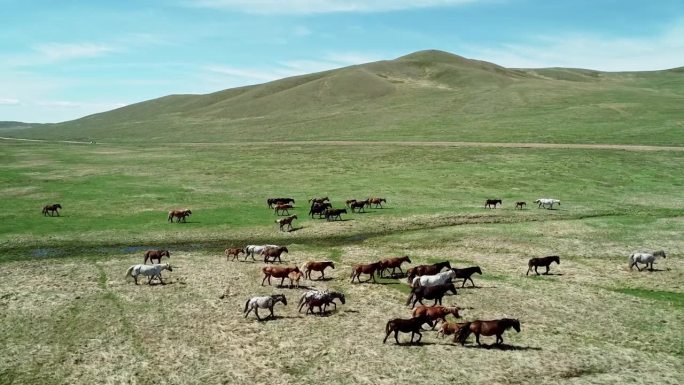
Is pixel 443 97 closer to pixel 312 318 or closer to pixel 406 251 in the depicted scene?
pixel 406 251

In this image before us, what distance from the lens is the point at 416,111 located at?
12081 centimetres

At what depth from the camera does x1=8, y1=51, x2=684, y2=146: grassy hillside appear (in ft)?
298

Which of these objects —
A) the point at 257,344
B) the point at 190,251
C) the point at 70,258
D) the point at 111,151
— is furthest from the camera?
the point at 111,151

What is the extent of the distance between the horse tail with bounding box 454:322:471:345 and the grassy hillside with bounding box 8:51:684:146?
71.0 metres

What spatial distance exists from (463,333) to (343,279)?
29.0 feet

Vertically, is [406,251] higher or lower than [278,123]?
lower

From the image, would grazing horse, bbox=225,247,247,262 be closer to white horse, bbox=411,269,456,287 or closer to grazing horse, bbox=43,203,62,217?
white horse, bbox=411,269,456,287

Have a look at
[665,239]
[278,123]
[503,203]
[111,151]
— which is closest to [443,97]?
[278,123]

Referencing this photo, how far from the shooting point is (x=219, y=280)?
24.0m

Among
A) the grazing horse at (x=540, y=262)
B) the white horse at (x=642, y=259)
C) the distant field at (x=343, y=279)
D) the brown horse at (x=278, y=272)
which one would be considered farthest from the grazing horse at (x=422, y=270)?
the white horse at (x=642, y=259)

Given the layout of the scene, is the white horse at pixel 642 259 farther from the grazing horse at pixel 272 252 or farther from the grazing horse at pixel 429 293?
the grazing horse at pixel 272 252

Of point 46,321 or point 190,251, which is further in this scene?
point 190,251

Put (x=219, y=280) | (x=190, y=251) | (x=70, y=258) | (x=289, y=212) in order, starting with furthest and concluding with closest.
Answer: (x=289, y=212) < (x=190, y=251) < (x=70, y=258) < (x=219, y=280)

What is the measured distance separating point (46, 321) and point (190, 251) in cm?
1197
